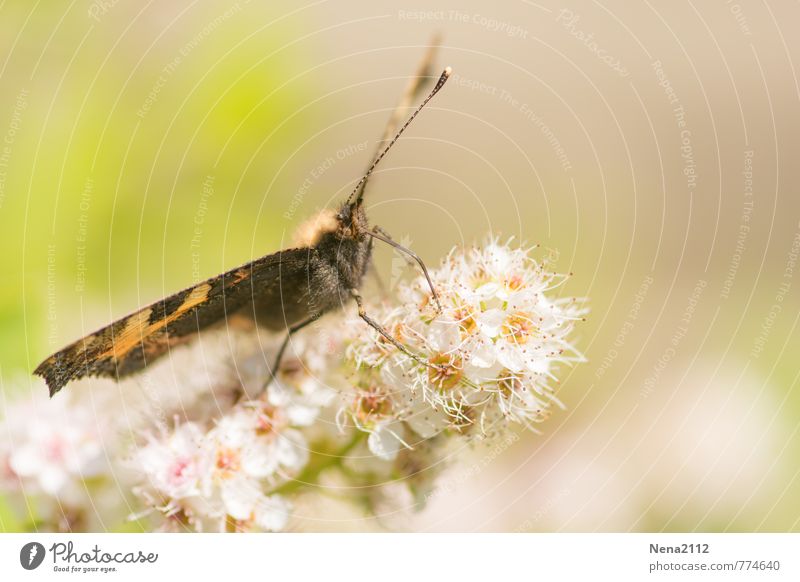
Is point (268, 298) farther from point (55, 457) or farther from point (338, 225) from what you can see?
point (55, 457)

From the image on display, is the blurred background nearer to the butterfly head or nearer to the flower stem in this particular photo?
the flower stem

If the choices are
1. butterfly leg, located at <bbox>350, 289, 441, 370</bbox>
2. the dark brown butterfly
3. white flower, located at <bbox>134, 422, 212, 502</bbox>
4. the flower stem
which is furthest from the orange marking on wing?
the flower stem

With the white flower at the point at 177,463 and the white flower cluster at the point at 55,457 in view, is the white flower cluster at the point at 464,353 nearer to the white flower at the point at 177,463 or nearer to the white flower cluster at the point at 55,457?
the white flower at the point at 177,463

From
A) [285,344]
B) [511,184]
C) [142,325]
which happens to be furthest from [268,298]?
[511,184]

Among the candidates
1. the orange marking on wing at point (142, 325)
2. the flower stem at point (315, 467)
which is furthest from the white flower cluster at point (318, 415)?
the orange marking on wing at point (142, 325)

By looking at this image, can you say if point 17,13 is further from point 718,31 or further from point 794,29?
point 794,29

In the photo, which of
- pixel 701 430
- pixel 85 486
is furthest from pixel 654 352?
pixel 85 486
